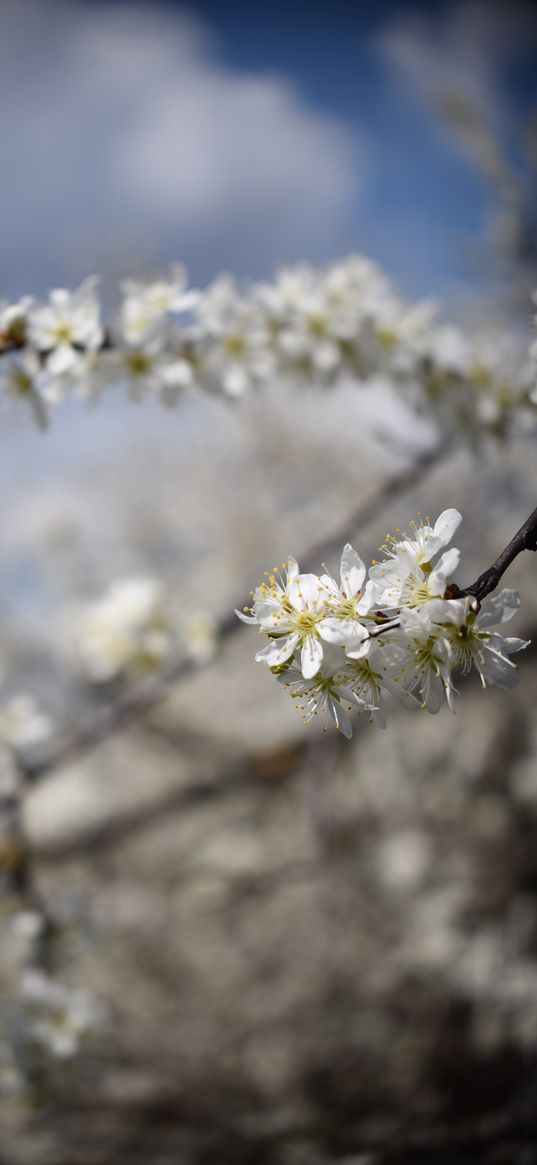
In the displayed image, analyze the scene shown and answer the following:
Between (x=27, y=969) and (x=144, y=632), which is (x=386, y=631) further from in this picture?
(x=144, y=632)

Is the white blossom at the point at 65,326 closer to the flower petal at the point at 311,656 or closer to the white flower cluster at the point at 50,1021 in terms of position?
the flower petal at the point at 311,656

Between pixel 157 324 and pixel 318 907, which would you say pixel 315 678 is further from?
pixel 318 907

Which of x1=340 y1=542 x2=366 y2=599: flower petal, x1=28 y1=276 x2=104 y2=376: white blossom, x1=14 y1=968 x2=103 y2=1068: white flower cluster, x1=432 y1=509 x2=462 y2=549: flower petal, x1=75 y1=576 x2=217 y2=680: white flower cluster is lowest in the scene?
x1=432 y1=509 x2=462 y2=549: flower petal

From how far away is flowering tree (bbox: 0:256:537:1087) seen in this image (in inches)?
25.8

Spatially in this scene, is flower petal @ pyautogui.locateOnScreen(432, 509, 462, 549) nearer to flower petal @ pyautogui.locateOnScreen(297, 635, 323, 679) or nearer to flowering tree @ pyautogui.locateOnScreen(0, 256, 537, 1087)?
flowering tree @ pyautogui.locateOnScreen(0, 256, 537, 1087)

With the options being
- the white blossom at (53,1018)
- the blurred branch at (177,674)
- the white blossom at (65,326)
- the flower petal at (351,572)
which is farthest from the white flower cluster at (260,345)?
the white blossom at (53,1018)

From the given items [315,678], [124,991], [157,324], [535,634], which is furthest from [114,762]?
[315,678]

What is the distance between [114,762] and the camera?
2.56 meters

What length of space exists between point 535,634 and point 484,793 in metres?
0.57

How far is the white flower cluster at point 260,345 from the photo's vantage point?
3.98ft

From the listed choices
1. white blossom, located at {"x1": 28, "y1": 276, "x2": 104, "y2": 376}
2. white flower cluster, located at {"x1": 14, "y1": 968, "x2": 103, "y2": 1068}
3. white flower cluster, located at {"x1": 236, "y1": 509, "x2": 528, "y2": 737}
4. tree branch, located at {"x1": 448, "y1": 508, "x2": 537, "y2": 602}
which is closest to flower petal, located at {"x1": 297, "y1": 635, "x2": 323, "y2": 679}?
white flower cluster, located at {"x1": 236, "y1": 509, "x2": 528, "y2": 737}

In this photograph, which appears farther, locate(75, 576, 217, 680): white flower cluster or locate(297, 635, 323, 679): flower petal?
locate(75, 576, 217, 680): white flower cluster

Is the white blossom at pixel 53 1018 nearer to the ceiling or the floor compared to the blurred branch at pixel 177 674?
nearer to the floor

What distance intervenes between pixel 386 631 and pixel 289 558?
0.47ft
